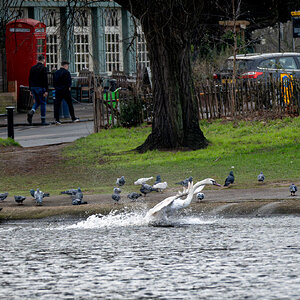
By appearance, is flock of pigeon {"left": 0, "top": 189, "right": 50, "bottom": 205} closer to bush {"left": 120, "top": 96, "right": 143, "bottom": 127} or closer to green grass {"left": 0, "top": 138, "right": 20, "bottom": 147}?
green grass {"left": 0, "top": 138, "right": 20, "bottom": 147}

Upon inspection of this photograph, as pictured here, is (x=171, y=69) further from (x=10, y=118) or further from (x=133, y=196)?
(x=133, y=196)

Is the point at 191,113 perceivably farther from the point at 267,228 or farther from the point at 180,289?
the point at 180,289

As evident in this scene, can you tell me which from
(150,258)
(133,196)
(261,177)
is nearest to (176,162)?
(261,177)

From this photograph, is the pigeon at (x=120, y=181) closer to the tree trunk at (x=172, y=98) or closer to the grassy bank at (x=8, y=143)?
the tree trunk at (x=172, y=98)

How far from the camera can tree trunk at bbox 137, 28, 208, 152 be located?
621 inches

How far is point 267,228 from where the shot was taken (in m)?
8.87

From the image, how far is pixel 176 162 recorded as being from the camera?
14859mm

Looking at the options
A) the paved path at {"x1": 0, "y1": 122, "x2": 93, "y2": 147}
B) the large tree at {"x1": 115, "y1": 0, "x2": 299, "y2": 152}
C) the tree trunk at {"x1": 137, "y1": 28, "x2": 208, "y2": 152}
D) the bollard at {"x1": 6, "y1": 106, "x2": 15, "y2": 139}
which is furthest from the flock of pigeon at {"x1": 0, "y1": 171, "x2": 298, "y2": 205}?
the paved path at {"x1": 0, "y1": 122, "x2": 93, "y2": 147}

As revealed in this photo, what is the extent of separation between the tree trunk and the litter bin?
15.1 m

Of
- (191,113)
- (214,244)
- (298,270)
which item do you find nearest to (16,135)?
(191,113)

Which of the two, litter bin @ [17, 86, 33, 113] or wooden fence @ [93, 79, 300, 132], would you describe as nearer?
wooden fence @ [93, 79, 300, 132]

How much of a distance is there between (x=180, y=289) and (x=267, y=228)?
2866mm

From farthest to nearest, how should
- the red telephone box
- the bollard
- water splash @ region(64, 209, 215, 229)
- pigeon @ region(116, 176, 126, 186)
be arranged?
the red telephone box, the bollard, pigeon @ region(116, 176, 126, 186), water splash @ region(64, 209, 215, 229)

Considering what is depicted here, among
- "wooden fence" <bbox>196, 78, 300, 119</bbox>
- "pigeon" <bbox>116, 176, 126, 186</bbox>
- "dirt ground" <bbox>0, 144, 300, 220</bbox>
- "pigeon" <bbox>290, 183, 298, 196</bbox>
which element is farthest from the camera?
"wooden fence" <bbox>196, 78, 300, 119</bbox>
